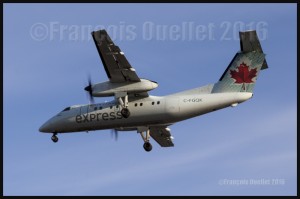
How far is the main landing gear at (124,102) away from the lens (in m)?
45.8

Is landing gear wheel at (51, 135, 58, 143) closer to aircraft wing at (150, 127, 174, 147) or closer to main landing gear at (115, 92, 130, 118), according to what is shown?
main landing gear at (115, 92, 130, 118)

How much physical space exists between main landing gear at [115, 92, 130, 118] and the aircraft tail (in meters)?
5.13

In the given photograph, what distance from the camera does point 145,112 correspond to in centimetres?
4562

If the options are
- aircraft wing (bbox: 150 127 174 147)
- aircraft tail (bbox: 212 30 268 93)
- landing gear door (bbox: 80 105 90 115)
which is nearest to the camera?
aircraft tail (bbox: 212 30 268 93)

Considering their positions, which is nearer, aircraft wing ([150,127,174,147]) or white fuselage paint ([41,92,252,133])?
white fuselage paint ([41,92,252,133])

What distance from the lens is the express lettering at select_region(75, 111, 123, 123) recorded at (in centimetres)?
4650

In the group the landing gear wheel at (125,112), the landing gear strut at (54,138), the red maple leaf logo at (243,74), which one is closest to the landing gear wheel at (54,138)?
the landing gear strut at (54,138)

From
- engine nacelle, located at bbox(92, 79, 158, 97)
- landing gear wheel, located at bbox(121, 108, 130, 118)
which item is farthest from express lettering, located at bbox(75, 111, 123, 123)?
engine nacelle, located at bbox(92, 79, 158, 97)

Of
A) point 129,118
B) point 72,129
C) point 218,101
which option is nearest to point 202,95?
point 218,101

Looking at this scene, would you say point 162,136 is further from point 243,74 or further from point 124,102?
point 243,74

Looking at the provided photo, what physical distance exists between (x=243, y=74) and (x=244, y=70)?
26 centimetres

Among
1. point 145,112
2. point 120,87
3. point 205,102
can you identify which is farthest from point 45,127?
point 205,102

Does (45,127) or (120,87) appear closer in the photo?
(120,87)

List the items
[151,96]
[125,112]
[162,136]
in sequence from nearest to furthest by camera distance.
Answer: [125,112]
[151,96]
[162,136]
